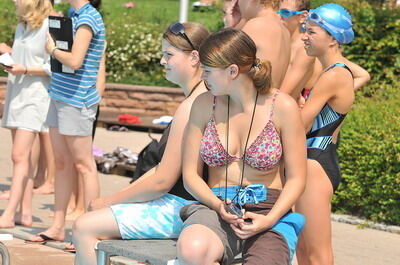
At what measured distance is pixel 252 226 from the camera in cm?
350

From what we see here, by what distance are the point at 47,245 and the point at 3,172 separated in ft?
10.6

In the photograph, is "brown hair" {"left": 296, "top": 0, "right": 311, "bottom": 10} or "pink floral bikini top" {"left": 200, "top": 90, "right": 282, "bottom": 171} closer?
"pink floral bikini top" {"left": 200, "top": 90, "right": 282, "bottom": 171}

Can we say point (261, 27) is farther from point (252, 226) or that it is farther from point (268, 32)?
point (252, 226)

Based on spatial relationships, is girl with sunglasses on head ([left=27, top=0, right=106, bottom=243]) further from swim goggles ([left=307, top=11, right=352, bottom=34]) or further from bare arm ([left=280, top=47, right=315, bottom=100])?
swim goggles ([left=307, top=11, right=352, bottom=34])

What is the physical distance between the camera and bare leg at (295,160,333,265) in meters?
4.21

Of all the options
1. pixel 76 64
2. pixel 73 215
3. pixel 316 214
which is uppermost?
pixel 76 64

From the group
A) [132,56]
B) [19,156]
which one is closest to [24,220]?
[19,156]

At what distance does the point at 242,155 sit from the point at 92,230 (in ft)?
2.62

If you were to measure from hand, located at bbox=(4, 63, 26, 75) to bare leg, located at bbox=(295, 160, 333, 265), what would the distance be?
2806 millimetres

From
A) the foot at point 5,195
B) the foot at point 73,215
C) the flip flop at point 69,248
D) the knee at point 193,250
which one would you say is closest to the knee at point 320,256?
the knee at point 193,250

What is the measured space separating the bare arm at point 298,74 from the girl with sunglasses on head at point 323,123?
0.26 m

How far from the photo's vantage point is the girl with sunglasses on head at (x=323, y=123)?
166 inches

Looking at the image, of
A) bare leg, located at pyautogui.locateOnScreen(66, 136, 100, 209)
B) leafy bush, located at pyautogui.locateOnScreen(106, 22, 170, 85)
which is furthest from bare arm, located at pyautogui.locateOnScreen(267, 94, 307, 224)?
leafy bush, located at pyautogui.locateOnScreen(106, 22, 170, 85)

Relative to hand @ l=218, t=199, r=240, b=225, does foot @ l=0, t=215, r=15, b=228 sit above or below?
Result: below
